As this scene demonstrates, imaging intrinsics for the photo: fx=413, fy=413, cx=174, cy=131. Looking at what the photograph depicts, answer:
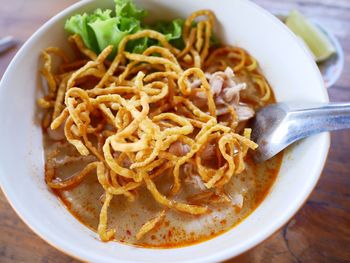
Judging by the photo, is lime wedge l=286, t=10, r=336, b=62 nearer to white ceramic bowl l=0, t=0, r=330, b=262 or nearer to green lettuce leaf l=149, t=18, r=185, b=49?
white ceramic bowl l=0, t=0, r=330, b=262

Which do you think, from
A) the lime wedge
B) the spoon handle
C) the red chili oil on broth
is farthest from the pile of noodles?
the lime wedge

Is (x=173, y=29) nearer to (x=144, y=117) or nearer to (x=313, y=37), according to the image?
(x=144, y=117)

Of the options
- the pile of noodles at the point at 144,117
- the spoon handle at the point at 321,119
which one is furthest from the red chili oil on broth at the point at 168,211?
the spoon handle at the point at 321,119

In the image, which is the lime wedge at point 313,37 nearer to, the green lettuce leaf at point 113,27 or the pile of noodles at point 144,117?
the pile of noodles at point 144,117

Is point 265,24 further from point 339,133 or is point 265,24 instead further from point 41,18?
point 41,18

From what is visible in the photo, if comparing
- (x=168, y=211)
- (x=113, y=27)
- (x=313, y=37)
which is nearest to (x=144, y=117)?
(x=168, y=211)
